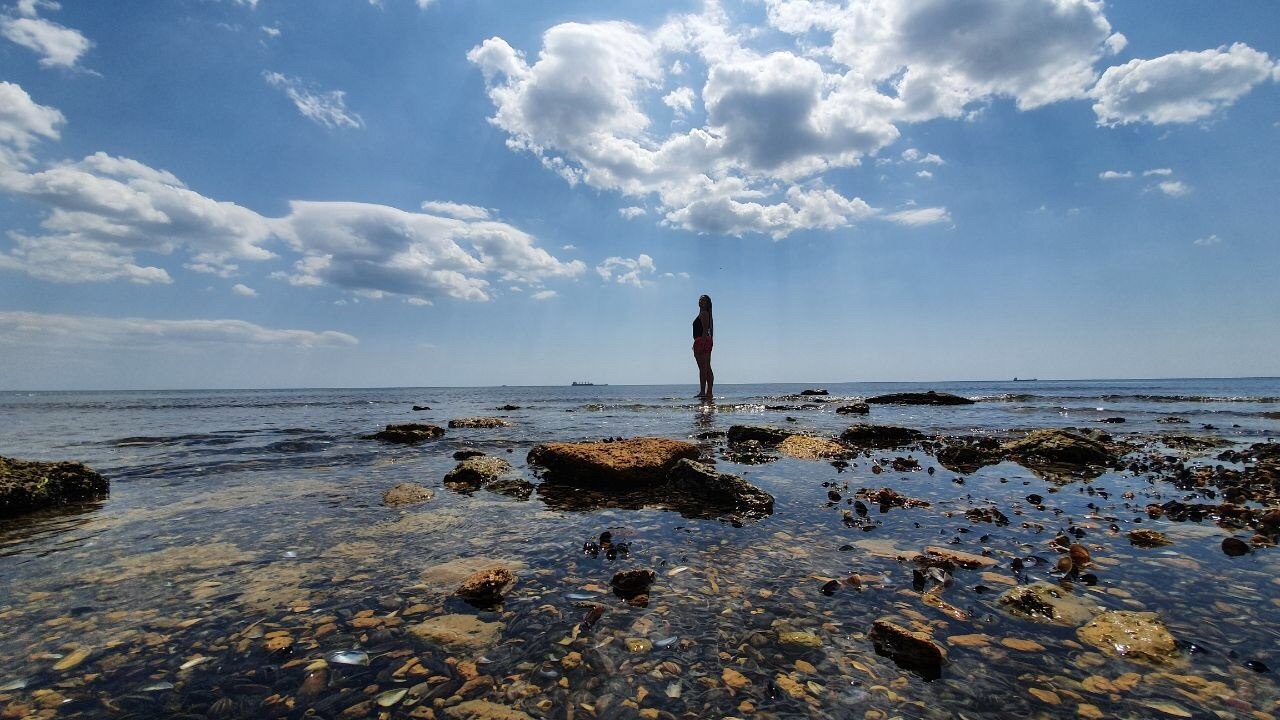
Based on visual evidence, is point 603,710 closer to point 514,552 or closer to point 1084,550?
point 514,552

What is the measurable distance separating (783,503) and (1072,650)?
442 cm

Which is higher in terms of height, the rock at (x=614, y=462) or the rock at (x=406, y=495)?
the rock at (x=614, y=462)

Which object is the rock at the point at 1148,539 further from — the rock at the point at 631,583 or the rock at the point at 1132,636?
the rock at the point at 631,583

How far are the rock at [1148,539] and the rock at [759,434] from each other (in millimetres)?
8809

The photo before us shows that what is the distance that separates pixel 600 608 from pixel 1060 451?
40.5ft

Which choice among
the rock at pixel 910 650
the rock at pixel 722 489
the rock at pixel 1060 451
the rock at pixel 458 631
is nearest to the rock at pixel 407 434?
the rock at pixel 722 489

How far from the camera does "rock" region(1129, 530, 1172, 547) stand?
573cm

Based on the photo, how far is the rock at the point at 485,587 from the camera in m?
4.49

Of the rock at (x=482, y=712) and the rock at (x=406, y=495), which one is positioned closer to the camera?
the rock at (x=482, y=712)

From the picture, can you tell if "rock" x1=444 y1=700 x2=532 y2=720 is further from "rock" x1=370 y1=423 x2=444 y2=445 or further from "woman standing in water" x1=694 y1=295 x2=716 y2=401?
"woman standing in water" x1=694 y1=295 x2=716 y2=401

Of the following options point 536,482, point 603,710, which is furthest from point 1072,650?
point 536,482

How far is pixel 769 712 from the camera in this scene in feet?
9.91

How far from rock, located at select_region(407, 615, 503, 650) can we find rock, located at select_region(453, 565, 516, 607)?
0.29 m

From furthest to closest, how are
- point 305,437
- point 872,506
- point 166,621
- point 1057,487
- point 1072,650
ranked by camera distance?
point 305,437
point 1057,487
point 872,506
point 166,621
point 1072,650
